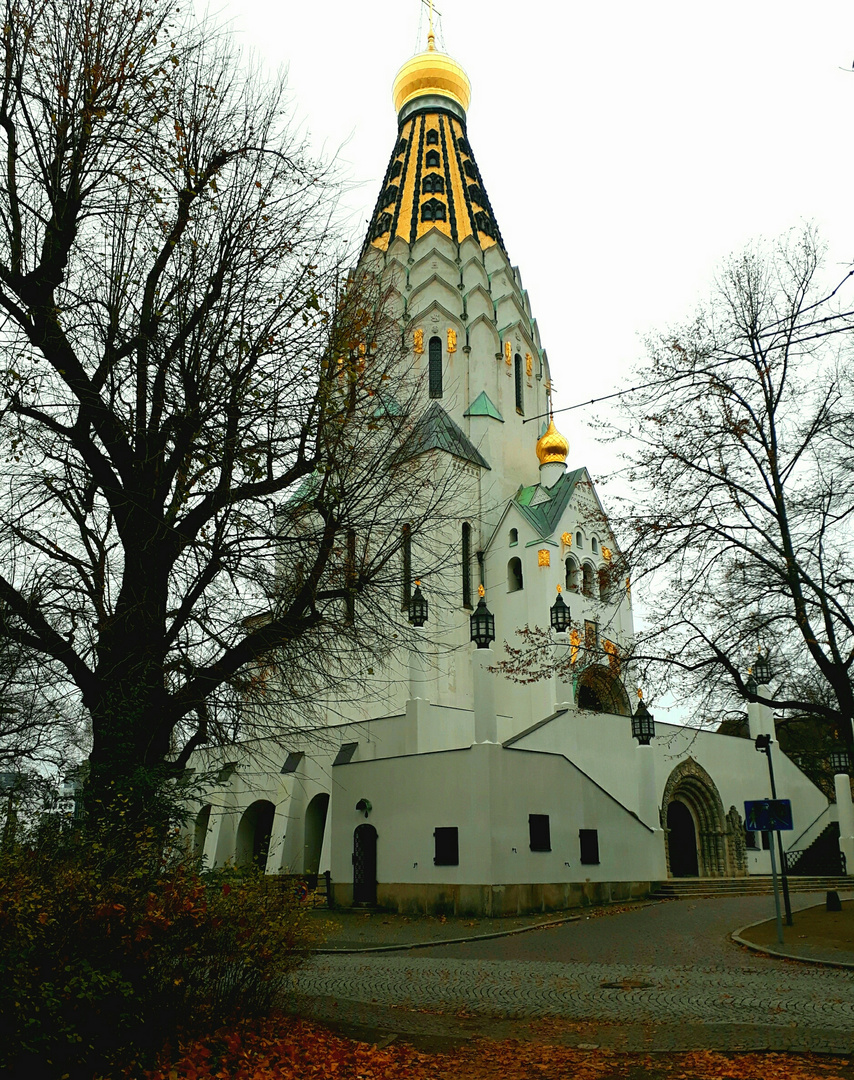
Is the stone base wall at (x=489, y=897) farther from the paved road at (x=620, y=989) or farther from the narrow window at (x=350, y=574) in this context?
the narrow window at (x=350, y=574)

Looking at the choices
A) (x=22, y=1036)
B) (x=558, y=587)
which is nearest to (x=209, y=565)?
(x=22, y=1036)

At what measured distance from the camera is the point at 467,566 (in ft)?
101

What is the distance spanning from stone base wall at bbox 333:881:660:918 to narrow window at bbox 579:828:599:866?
528 millimetres

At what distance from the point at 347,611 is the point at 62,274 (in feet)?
14.8

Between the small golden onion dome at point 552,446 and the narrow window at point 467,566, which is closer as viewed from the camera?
the narrow window at point 467,566

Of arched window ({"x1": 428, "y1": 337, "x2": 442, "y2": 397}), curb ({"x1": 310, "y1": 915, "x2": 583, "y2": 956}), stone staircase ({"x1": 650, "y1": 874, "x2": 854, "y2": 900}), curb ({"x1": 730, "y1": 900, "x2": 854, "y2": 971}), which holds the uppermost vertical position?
arched window ({"x1": 428, "y1": 337, "x2": 442, "y2": 397})

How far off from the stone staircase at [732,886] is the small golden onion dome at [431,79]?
3314 cm

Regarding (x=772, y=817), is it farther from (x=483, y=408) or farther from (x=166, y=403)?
(x=483, y=408)

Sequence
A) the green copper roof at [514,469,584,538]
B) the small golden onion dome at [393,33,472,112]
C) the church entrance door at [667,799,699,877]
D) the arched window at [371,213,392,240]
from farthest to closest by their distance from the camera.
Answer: the small golden onion dome at [393,33,472,112]
the green copper roof at [514,469,584,538]
the church entrance door at [667,799,699,877]
the arched window at [371,213,392,240]

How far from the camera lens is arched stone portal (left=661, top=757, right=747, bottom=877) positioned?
96.6 feet

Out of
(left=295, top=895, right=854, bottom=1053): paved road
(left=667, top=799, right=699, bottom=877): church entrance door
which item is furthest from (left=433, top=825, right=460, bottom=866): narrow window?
(left=667, top=799, right=699, bottom=877): church entrance door

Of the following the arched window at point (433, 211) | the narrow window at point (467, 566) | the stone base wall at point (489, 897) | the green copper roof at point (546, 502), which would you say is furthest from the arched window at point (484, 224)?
the stone base wall at point (489, 897)

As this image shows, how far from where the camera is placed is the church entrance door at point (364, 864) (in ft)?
74.8

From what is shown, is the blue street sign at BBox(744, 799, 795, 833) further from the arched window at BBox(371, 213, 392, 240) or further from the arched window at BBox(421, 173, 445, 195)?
the arched window at BBox(421, 173, 445, 195)
